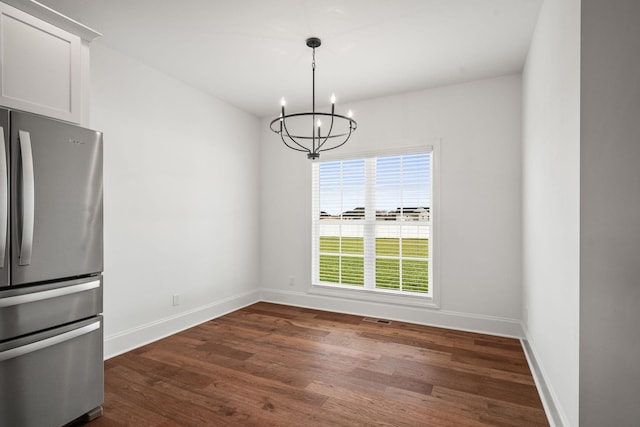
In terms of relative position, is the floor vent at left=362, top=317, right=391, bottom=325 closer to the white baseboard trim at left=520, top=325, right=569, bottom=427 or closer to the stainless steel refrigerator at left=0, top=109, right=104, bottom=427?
the white baseboard trim at left=520, top=325, right=569, bottom=427

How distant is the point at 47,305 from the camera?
1896mm

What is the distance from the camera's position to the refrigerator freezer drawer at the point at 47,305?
174 centimetres

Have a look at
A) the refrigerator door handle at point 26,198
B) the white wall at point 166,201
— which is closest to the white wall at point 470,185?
the white wall at point 166,201

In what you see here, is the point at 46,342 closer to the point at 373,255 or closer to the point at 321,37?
the point at 321,37

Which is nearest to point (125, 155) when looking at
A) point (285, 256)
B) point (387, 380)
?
point (285, 256)

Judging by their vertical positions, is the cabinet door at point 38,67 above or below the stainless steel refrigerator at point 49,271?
above

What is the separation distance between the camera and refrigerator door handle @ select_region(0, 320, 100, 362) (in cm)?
172

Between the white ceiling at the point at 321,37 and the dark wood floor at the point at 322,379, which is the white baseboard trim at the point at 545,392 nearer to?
the dark wood floor at the point at 322,379

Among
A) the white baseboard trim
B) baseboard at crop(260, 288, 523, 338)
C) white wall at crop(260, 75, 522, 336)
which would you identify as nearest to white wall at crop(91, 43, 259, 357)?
baseboard at crop(260, 288, 523, 338)

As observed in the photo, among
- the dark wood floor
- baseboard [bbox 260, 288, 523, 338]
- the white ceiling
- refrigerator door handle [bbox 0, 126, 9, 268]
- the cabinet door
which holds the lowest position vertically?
the dark wood floor

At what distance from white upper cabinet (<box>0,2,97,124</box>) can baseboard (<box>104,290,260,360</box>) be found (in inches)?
80.6

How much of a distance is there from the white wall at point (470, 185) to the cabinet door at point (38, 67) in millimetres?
3065

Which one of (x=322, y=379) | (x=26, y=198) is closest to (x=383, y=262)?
(x=322, y=379)

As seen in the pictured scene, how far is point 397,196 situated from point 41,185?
136 inches
